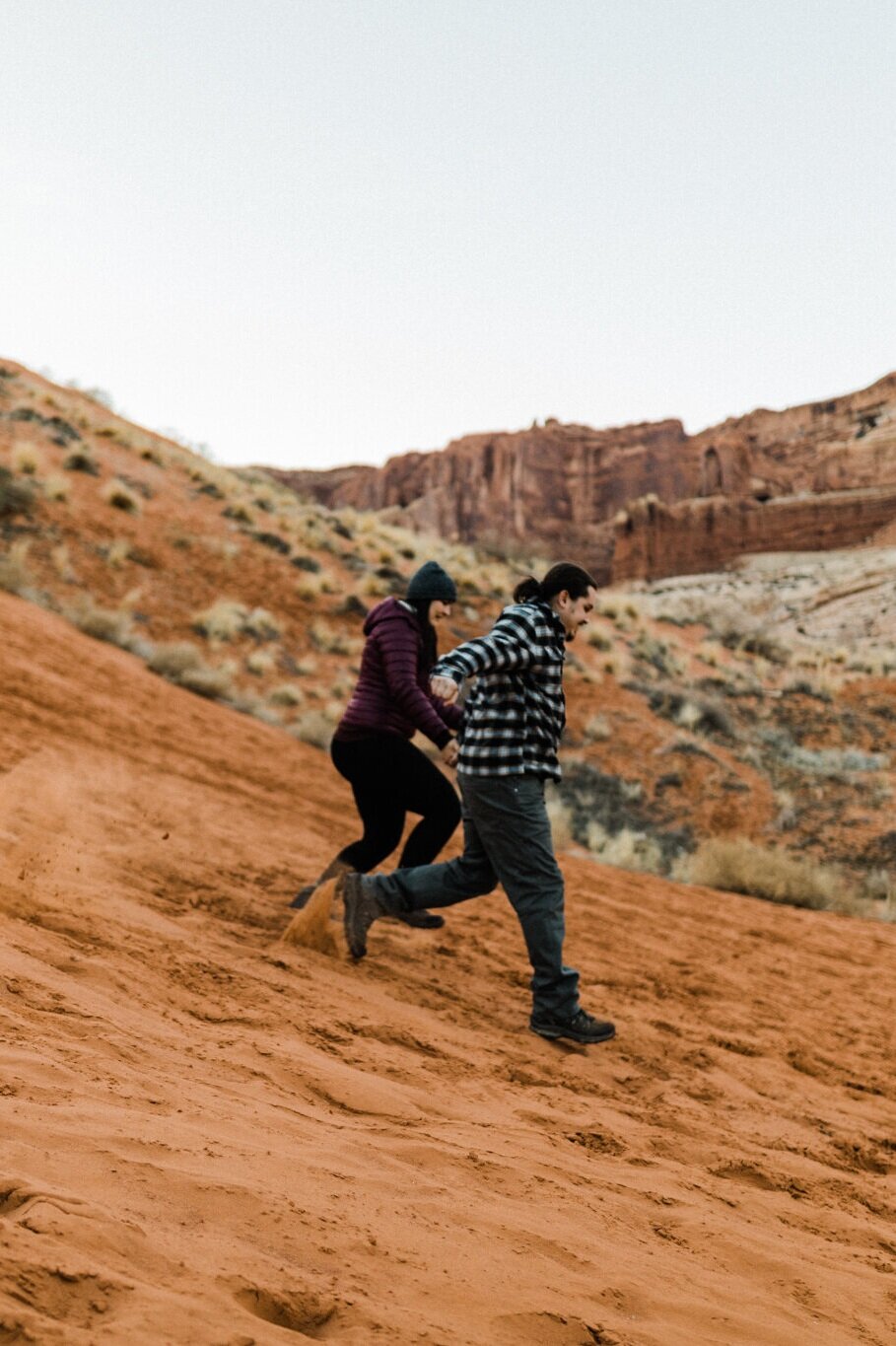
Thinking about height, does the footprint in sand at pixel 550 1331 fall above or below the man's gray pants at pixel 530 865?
below

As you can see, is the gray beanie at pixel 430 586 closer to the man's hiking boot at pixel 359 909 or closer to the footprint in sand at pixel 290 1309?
the man's hiking boot at pixel 359 909

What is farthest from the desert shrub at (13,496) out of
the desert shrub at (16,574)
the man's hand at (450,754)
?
the man's hand at (450,754)

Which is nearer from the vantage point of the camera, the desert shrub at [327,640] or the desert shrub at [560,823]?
the desert shrub at [560,823]

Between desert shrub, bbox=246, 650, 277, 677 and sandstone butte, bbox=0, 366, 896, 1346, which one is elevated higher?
desert shrub, bbox=246, 650, 277, 677

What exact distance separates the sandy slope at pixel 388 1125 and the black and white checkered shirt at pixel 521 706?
116 cm

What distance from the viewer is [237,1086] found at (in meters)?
2.95

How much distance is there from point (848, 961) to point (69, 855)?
5.72 meters

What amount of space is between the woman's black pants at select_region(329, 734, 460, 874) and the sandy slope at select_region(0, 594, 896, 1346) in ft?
1.94

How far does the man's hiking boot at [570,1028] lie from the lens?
175 inches

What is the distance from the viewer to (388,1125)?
9.70ft

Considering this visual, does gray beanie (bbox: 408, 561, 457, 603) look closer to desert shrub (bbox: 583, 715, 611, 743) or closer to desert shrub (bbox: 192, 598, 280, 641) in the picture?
desert shrub (bbox: 583, 715, 611, 743)

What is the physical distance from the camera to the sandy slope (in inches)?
72.2

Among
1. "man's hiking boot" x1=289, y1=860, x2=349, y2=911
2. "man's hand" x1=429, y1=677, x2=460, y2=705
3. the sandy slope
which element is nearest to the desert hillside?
the sandy slope

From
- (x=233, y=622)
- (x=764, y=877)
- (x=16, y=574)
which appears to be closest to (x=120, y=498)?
(x=233, y=622)
